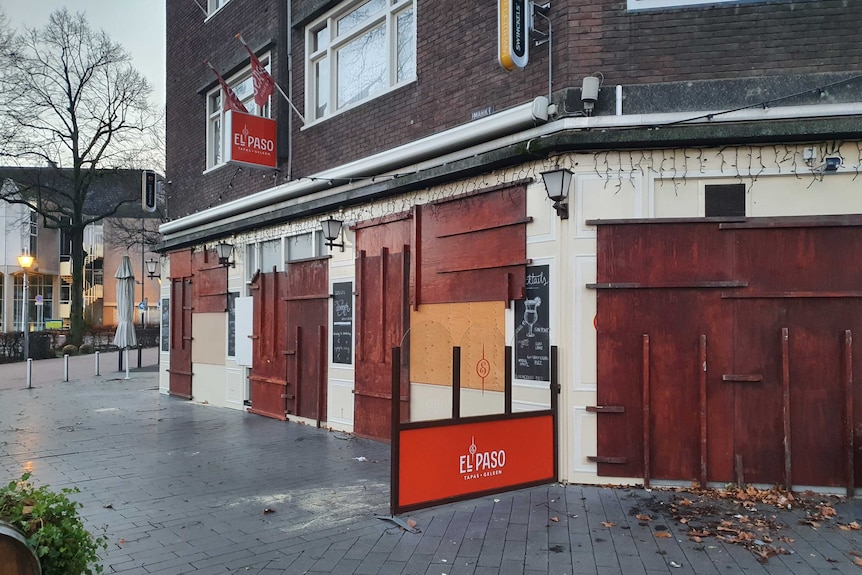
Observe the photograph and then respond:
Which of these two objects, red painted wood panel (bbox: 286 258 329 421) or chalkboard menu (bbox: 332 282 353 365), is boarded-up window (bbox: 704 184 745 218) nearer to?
chalkboard menu (bbox: 332 282 353 365)

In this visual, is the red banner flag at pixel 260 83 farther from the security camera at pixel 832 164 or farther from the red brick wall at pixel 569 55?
the security camera at pixel 832 164

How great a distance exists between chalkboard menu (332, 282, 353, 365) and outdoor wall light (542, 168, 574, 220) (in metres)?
4.75

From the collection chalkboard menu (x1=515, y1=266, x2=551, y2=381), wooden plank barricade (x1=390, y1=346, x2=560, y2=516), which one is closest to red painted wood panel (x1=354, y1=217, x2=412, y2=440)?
chalkboard menu (x1=515, y1=266, x2=551, y2=381)

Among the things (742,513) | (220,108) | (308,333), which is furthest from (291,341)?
(742,513)

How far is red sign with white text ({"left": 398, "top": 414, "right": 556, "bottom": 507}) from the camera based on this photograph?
235 inches

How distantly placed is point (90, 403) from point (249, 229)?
5725 millimetres

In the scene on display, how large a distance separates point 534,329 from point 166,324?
12980mm

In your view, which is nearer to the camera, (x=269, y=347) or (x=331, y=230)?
(x=331, y=230)

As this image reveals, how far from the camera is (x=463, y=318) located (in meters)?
9.02

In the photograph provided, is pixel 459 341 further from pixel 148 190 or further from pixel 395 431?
pixel 148 190

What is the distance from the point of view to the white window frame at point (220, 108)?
14727 mm

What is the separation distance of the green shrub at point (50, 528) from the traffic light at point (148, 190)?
15520mm

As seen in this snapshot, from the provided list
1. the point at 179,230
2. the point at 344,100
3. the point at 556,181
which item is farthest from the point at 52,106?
the point at 556,181

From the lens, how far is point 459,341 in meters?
9.07
